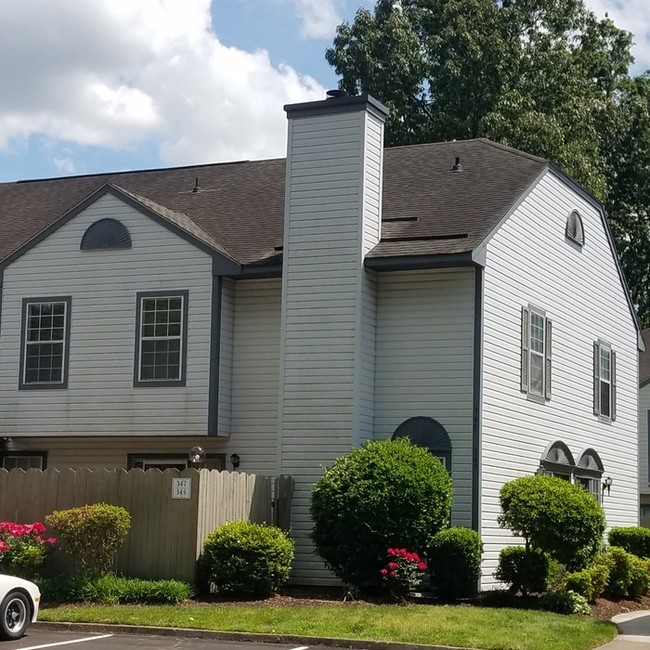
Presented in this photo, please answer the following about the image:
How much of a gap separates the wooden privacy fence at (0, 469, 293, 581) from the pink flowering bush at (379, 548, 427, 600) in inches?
110

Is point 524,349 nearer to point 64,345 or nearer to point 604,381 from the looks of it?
point 604,381

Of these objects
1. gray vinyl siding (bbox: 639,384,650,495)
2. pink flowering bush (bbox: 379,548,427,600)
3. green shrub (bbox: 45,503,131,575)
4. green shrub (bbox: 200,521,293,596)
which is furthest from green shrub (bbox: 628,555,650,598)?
gray vinyl siding (bbox: 639,384,650,495)

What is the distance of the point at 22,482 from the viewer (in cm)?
2033

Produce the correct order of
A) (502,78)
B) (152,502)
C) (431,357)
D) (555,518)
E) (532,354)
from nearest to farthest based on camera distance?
(152,502) → (555,518) → (431,357) → (532,354) → (502,78)

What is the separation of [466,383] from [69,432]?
785 cm

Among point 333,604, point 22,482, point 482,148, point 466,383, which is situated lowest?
point 333,604

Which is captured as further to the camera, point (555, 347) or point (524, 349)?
point (555, 347)

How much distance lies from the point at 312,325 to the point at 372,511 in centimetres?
408

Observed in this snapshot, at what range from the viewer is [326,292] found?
2242cm

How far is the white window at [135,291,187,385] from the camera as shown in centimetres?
2317

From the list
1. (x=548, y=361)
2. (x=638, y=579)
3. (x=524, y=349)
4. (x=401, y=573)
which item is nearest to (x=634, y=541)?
(x=638, y=579)

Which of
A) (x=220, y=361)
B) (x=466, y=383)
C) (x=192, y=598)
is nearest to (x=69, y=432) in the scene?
(x=220, y=361)

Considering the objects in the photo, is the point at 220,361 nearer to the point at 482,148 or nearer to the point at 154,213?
the point at 154,213

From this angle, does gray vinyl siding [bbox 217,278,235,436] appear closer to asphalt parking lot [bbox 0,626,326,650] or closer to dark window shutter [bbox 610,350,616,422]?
asphalt parking lot [bbox 0,626,326,650]
